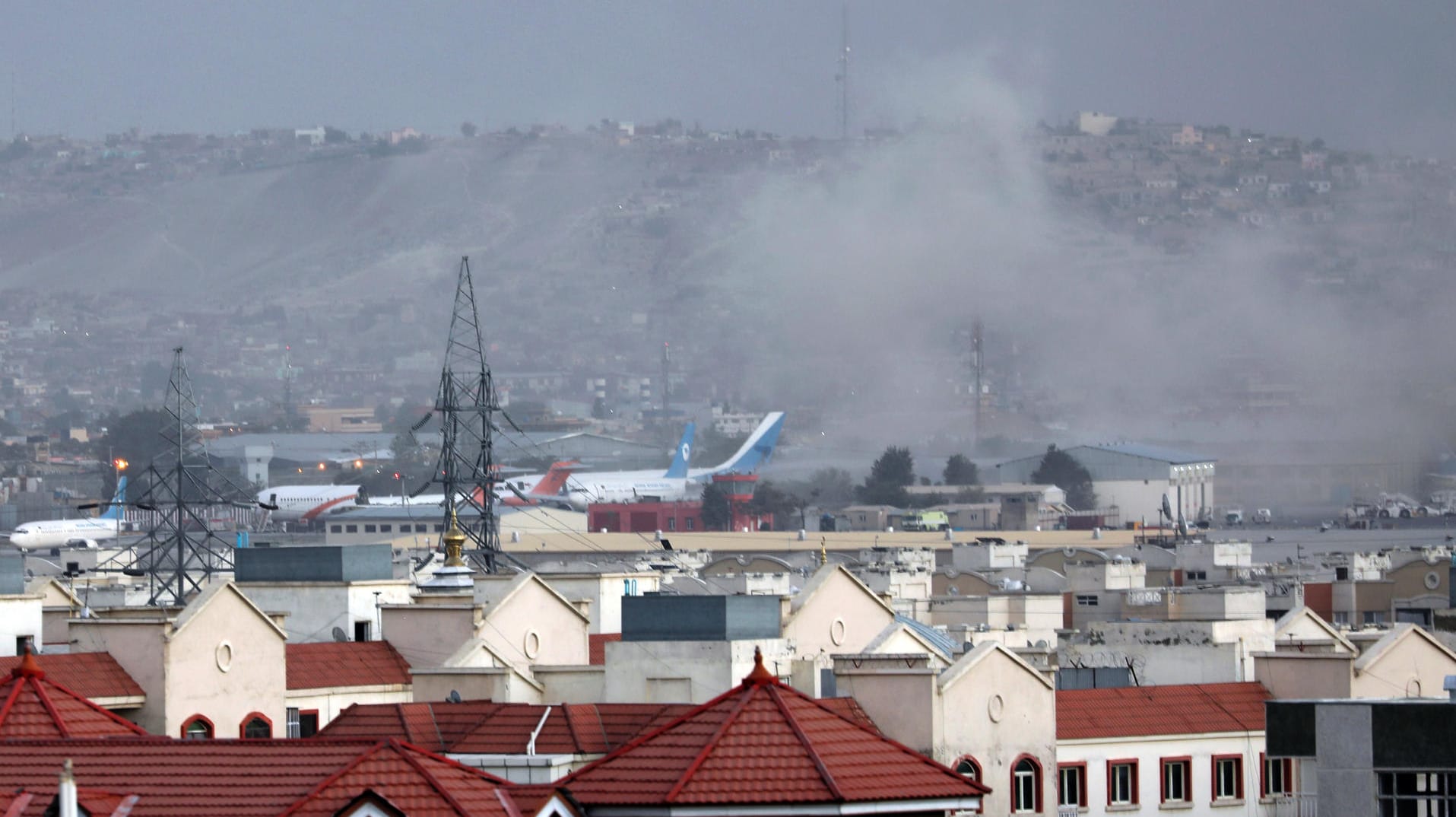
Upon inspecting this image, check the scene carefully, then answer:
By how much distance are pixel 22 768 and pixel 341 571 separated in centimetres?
1827

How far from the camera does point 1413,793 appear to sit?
55.6 ft

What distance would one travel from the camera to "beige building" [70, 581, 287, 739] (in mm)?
25234

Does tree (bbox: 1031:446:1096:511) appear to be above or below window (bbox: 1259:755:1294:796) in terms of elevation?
above

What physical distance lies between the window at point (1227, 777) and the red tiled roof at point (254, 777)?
12442 millimetres

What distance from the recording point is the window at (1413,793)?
55.4 feet

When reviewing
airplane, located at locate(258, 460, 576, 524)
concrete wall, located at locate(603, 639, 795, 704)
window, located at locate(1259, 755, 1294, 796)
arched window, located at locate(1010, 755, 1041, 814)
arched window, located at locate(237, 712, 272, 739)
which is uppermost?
airplane, located at locate(258, 460, 576, 524)

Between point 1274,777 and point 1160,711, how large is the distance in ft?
3.70

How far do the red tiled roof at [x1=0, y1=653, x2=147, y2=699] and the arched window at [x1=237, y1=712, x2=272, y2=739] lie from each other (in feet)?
3.34

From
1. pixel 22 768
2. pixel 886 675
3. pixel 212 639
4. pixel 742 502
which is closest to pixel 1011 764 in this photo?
pixel 886 675

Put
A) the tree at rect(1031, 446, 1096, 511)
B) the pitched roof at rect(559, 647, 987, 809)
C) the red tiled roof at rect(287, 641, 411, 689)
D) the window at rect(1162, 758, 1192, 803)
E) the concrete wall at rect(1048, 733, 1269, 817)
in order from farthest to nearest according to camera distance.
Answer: the tree at rect(1031, 446, 1096, 511)
the red tiled roof at rect(287, 641, 411, 689)
the window at rect(1162, 758, 1192, 803)
the concrete wall at rect(1048, 733, 1269, 817)
the pitched roof at rect(559, 647, 987, 809)

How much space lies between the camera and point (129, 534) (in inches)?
4985

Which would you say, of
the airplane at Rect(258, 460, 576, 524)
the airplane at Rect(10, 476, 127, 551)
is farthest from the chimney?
the airplane at Rect(258, 460, 576, 524)

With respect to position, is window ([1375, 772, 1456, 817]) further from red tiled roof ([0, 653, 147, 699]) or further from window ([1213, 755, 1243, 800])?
red tiled roof ([0, 653, 147, 699])

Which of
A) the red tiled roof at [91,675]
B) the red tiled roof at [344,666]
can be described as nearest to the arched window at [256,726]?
the red tiled roof at [91,675]
